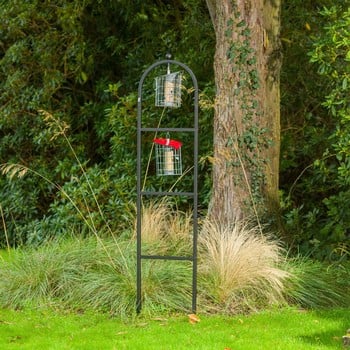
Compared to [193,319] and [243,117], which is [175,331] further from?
[243,117]

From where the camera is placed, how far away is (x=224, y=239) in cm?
792

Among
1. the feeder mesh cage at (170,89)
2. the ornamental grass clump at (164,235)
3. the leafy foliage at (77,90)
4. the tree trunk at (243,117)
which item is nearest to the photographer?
the feeder mesh cage at (170,89)

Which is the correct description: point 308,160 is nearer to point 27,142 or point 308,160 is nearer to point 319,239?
point 319,239

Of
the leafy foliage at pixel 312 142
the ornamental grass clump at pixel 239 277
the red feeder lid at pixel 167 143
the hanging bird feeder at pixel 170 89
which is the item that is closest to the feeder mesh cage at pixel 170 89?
the hanging bird feeder at pixel 170 89

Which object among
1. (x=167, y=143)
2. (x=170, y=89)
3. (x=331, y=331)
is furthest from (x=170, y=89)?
(x=331, y=331)

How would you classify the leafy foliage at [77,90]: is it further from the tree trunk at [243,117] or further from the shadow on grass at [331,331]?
the shadow on grass at [331,331]

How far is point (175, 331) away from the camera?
6707 millimetres

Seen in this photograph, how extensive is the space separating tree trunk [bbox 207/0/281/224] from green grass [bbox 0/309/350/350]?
1.84 metres

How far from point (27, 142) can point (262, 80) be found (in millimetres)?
5794

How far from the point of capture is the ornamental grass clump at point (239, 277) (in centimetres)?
754

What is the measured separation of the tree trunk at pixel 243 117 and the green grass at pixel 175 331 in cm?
184

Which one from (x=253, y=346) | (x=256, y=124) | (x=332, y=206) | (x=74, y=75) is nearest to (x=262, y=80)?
(x=256, y=124)

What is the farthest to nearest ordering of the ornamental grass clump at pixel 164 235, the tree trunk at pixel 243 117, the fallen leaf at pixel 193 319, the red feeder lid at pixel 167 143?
the tree trunk at pixel 243 117
the ornamental grass clump at pixel 164 235
the red feeder lid at pixel 167 143
the fallen leaf at pixel 193 319

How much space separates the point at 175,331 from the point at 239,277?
1106 mm
